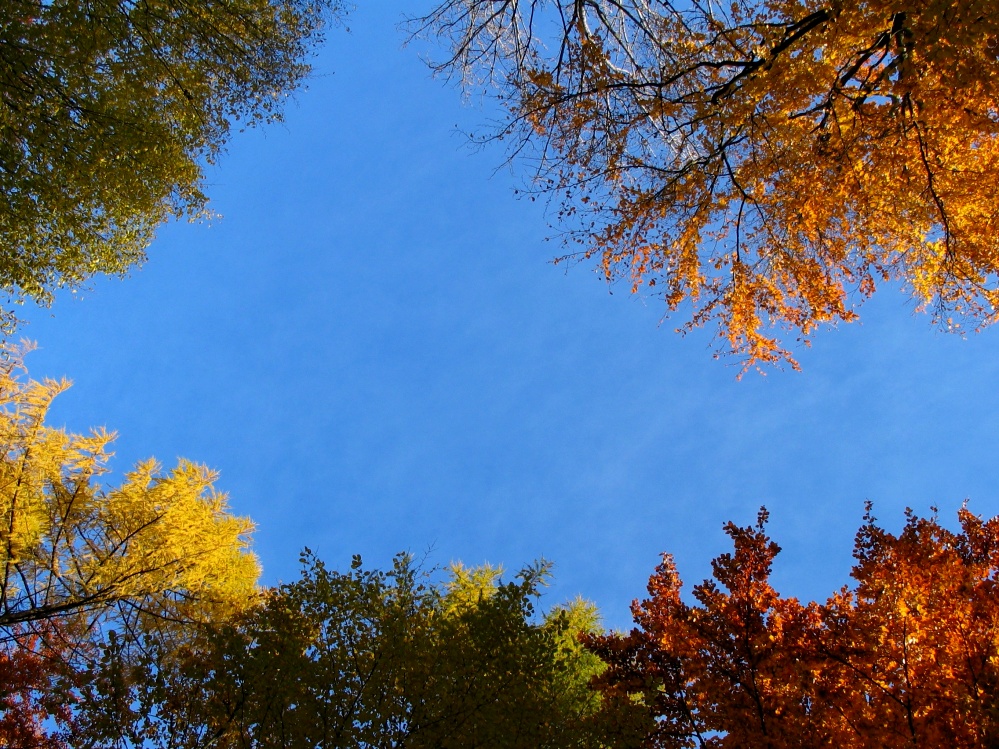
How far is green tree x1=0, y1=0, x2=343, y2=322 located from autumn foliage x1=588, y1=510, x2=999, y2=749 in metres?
6.72

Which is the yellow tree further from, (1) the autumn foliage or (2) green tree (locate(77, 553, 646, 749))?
(1) the autumn foliage

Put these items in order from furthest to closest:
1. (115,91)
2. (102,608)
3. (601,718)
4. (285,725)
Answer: (102,608) → (115,91) → (601,718) → (285,725)

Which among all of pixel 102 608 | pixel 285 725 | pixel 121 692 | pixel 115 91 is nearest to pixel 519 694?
pixel 285 725

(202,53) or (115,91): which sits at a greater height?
(202,53)

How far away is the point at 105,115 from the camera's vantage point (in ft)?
18.0

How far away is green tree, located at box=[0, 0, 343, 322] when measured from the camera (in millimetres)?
5133

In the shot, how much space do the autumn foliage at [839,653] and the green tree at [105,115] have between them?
6.72m

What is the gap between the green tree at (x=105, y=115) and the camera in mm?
5133

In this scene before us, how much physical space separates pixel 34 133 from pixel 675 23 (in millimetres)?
5879

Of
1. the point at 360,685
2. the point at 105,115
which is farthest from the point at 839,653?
the point at 105,115

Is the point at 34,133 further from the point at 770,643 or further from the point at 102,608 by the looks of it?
the point at 770,643

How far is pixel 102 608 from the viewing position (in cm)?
748

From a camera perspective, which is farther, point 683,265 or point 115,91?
point 683,265

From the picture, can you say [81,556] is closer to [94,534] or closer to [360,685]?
[94,534]
